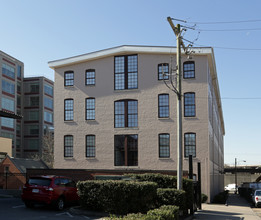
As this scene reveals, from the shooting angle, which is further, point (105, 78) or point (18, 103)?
point (18, 103)

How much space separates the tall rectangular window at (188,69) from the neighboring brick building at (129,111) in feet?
0.30

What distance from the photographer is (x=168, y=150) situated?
35.5 m

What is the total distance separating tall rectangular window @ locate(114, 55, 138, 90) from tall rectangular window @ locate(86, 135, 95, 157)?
218 inches

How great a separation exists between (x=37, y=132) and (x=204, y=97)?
60596 mm

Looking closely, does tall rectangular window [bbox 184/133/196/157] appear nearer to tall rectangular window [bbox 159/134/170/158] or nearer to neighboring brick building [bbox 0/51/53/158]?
tall rectangular window [bbox 159/134/170/158]

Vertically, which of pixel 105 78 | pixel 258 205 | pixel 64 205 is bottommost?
pixel 258 205

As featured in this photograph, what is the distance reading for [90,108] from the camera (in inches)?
1528

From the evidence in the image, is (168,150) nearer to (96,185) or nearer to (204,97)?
(204,97)

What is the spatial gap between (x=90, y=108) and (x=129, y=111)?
13.9ft

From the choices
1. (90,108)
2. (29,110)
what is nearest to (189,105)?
(90,108)

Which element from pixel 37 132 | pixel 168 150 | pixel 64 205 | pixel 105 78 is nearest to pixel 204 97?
pixel 168 150

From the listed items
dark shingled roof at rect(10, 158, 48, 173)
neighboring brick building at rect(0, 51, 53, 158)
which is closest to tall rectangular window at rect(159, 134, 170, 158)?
dark shingled roof at rect(10, 158, 48, 173)

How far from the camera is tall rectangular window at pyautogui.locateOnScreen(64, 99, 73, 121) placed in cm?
3946

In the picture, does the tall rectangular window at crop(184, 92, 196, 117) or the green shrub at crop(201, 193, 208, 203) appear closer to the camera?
the green shrub at crop(201, 193, 208, 203)
